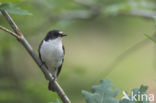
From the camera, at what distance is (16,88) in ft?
14.5

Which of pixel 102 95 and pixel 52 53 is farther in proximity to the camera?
pixel 52 53

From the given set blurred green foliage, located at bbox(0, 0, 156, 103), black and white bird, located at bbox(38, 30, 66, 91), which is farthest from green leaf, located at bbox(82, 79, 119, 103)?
black and white bird, located at bbox(38, 30, 66, 91)

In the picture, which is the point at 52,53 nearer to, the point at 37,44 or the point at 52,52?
the point at 52,52

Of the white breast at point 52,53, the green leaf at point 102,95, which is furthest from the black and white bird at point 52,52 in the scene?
the green leaf at point 102,95

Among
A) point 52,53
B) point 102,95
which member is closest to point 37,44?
point 52,53

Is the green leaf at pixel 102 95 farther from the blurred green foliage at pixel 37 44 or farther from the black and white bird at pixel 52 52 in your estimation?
the black and white bird at pixel 52 52

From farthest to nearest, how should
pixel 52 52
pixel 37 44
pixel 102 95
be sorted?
pixel 37 44, pixel 52 52, pixel 102 95

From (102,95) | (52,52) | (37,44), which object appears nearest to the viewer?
(102,95)

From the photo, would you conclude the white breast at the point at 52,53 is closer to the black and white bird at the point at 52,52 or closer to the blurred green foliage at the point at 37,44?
the black and white bird at the point at 52,52

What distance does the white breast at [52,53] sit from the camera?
165 inches

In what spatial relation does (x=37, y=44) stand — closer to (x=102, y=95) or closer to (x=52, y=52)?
(x=52, y=52)

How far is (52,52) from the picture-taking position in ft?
13.9

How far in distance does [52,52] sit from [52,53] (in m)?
0.01

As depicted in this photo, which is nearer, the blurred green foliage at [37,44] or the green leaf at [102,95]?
the green leaf at [102,95]
